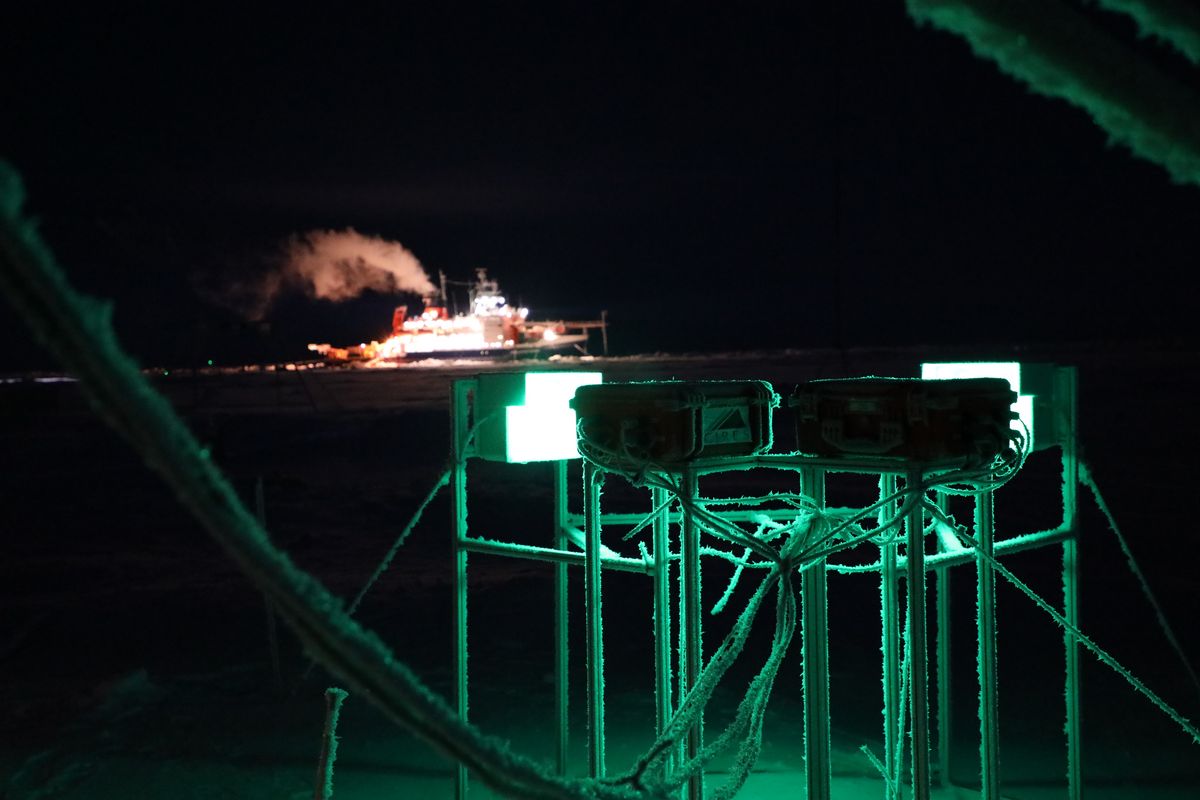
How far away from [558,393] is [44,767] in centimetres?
393

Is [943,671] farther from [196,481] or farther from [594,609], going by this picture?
[196,481]

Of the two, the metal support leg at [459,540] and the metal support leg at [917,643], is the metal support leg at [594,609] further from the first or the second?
the metal support leg at [917,643]

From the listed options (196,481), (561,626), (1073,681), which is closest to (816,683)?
(561,626)

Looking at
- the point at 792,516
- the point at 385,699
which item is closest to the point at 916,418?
the point at 792,516

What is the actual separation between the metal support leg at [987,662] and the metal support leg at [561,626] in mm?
2052

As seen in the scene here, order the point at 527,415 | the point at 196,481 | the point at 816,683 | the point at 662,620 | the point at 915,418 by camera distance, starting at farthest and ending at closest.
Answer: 1. the point at 527,415
2. the point at 662,620
3. the point at 816,683
4. the point at 915,418
5. the point at 196,481

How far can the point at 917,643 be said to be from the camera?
3.25 meters

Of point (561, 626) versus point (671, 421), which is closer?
point (671, 421)

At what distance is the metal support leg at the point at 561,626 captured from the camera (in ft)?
17.7

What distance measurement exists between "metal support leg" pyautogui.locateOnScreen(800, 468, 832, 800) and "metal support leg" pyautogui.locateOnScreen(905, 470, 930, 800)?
0.28 meters

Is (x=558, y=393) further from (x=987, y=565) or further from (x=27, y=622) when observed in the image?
(x=27, y=622)

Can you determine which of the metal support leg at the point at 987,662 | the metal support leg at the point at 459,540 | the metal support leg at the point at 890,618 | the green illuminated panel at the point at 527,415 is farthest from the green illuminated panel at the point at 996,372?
the metal support leg at the point at 459,540

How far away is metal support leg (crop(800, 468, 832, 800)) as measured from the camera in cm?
336

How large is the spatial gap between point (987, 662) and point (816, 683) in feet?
5.44
